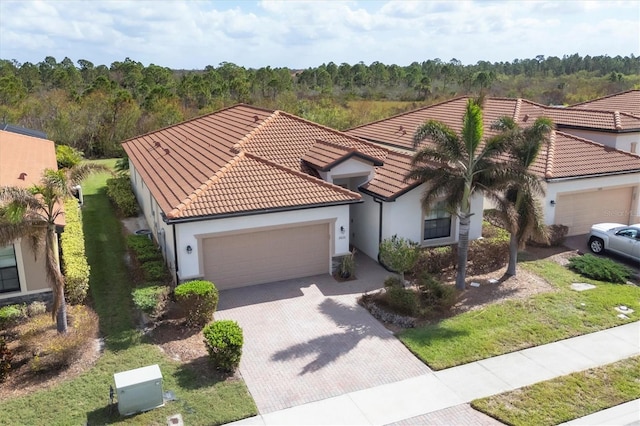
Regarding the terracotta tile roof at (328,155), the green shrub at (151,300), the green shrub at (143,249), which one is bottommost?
the green shrub at (151,300)

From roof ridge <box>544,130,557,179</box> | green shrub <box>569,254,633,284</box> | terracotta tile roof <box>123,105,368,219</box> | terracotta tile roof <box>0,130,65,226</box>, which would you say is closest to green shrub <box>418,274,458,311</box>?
terracotta tile roof <box>123,105,368,219</box>

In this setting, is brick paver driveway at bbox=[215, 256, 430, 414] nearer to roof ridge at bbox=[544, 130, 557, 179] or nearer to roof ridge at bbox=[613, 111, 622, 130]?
roof ridge at bbox=[544, 130, 557, 179]

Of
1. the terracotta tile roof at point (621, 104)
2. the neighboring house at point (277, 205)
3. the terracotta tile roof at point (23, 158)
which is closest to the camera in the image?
the neighboring house at point (277, 205)

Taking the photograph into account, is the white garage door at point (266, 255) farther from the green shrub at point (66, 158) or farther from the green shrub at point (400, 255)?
the green shrub at point (66, 158)

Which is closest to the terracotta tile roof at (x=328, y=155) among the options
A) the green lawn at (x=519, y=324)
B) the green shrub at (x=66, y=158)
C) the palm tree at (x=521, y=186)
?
the palm tree at (x=521, y=186)

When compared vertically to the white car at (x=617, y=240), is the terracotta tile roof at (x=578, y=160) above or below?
above

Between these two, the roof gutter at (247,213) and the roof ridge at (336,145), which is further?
the roof ridge at (336,145)

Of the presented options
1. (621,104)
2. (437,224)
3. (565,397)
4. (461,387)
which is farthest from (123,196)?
(621,104)

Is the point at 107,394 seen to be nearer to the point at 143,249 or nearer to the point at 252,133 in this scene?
the point at 143,249
